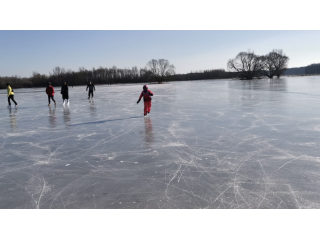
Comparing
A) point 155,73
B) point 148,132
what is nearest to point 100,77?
point 155,73

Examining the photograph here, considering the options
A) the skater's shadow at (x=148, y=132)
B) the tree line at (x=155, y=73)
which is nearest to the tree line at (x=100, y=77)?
the tree line at (x=155, y=73)

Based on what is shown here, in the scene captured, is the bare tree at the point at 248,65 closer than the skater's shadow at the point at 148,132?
No

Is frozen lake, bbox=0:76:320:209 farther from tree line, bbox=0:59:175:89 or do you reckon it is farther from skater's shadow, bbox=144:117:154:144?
tree line, bbox=0:59:175:89

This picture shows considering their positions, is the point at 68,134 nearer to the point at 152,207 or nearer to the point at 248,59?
the point at 152,207

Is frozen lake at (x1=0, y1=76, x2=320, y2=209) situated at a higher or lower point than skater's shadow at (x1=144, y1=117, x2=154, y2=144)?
lower

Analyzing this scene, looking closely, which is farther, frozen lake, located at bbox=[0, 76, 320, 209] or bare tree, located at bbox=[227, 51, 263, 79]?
bare tree, located at bbox=[227, 51, 263, 79]

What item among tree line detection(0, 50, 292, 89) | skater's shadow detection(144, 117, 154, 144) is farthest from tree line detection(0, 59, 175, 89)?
skater's shadow detection(144, 117, 154, 144)

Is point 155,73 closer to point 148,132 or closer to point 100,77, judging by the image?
point 100,77

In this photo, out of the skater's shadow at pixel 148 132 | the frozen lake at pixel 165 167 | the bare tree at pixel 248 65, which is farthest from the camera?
the bare tree at pixel 248 65

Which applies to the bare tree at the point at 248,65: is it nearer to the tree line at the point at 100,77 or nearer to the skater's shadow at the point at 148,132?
the tree line at the point at 100,77

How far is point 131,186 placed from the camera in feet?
10.0

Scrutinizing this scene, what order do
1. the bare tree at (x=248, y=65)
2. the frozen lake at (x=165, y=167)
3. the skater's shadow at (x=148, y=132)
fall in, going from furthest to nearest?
the bare tree at (x=248, y=65) → the skater's shadow at (x=148, y=132) → the frozen lake at (x=165, y=167)

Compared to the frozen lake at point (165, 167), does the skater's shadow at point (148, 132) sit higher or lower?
higher
